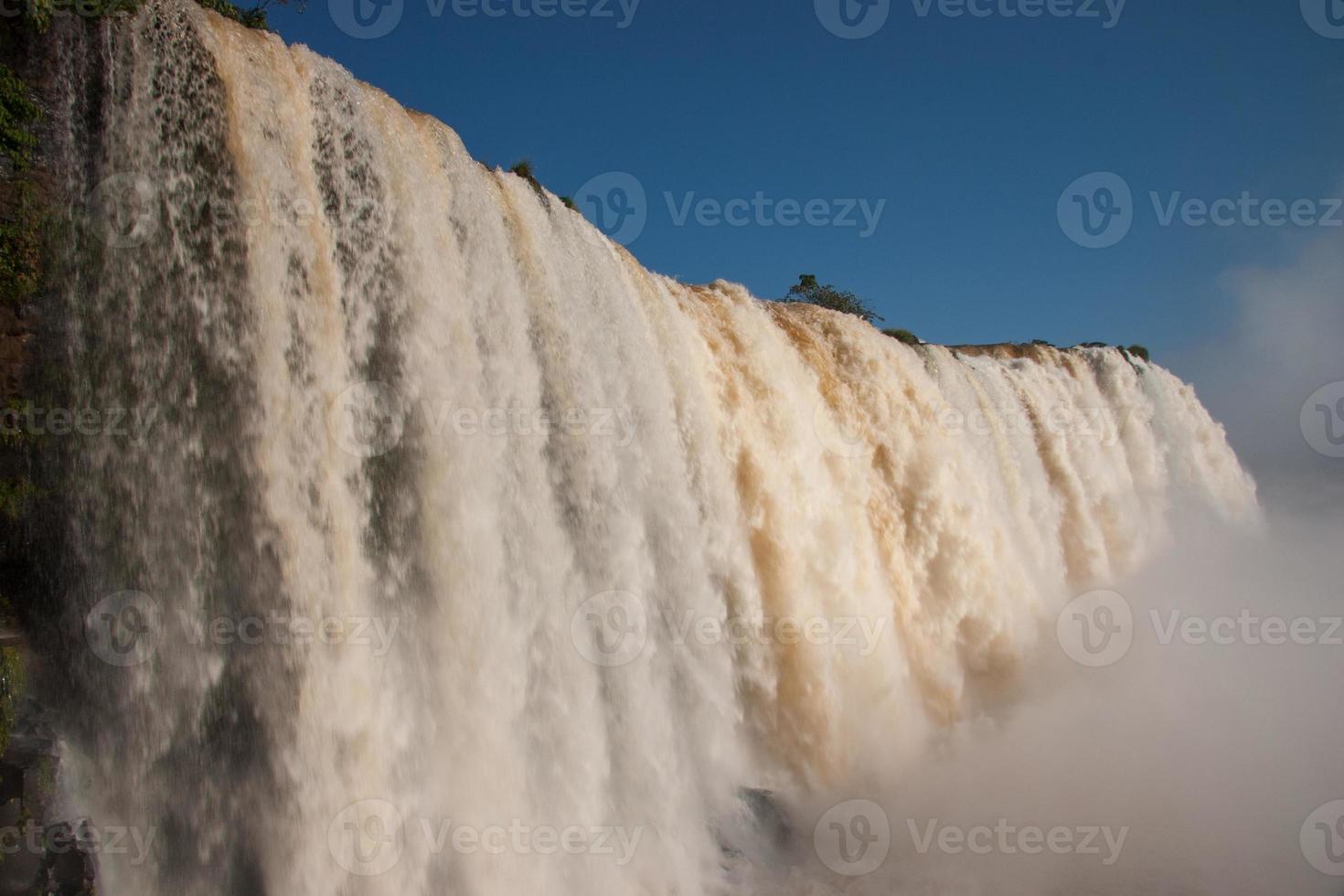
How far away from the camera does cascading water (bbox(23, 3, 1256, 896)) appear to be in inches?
217

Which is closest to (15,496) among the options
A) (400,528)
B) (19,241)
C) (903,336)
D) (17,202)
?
(19,241)

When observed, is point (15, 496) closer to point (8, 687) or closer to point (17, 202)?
point (8, 687)

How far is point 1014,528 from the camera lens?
50.0ft

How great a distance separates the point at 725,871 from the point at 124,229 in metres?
6.98

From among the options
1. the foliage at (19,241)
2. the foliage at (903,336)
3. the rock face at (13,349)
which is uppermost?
the foliage at (903,336)

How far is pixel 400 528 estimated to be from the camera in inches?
254

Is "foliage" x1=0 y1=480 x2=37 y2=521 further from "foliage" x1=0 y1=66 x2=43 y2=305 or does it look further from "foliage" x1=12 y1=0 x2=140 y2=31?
"foliage" x1=12 y1=0 x2=140 y2=31

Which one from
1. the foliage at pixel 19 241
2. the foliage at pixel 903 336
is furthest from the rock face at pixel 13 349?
the foliage at pixel 903 336

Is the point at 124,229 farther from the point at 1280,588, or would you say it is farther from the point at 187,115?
the point at 1280,588

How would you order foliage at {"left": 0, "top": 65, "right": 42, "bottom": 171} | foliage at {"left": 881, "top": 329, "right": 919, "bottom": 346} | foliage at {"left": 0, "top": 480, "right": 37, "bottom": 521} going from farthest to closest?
foliage at {"left": 881, "top": 329, "right": 919, "bottom": 346} → foliage at {"left": 0, "top": 65, "right": 42, "bottom": 171} → foliage at {"left": 0, "top": 480, "right": 37, "bottom": 521}

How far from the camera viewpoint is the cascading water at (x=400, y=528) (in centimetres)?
552

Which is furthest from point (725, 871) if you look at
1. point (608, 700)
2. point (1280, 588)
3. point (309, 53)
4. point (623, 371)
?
point (1280, 588)

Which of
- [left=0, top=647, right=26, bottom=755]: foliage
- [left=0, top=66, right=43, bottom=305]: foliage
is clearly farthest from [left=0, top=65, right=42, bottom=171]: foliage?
[left=0, top=647, right=26, bottom=755]: foliage

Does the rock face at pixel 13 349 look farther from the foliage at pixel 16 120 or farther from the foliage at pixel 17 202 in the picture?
the foliage at pixel 16 120
